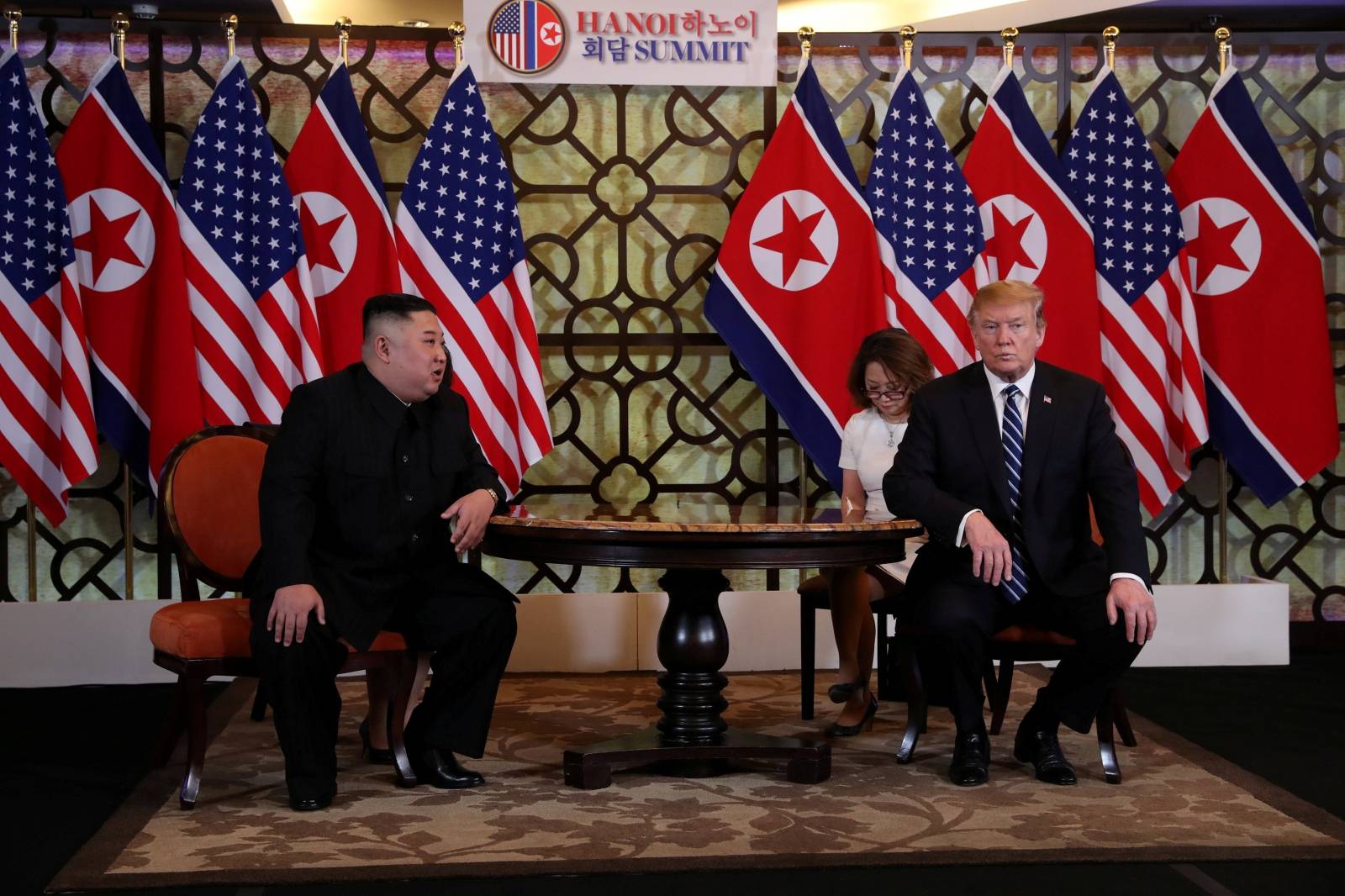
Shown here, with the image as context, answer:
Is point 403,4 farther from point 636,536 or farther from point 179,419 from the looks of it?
point 636,536

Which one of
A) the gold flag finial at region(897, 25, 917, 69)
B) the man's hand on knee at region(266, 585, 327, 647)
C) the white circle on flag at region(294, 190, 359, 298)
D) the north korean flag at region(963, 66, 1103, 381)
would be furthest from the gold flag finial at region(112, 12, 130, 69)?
the north korean flag at region(963, 66, 1103, 381)

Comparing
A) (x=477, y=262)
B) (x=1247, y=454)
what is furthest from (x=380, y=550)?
(x=1247, y=454)

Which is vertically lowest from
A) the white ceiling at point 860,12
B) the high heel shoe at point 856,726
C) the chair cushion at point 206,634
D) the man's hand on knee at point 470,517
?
the high heel shoe at point 856,726

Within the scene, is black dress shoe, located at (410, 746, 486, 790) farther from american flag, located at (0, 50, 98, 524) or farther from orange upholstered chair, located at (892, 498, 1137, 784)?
american flag, located at (0, 50, 98, 524)

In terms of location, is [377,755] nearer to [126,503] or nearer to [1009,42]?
[126,503]

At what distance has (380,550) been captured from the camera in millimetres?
3803

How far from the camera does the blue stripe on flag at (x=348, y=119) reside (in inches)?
222

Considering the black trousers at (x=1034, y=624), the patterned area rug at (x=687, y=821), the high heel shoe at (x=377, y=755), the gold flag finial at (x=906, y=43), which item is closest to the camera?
the patterned area rug at (x=687, y=821)

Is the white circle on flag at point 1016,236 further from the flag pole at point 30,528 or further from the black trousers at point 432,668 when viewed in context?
the flag pole at point 30,528

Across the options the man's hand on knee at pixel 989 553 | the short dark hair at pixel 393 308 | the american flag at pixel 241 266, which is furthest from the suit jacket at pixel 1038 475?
the american flag at pixel 241 266

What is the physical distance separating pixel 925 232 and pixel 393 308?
2.73 meters

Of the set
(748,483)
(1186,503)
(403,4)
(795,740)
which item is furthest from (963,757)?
(403,4)

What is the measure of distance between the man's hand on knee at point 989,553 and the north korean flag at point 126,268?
314cm

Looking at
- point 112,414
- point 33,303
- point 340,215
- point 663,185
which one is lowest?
point 112,414
